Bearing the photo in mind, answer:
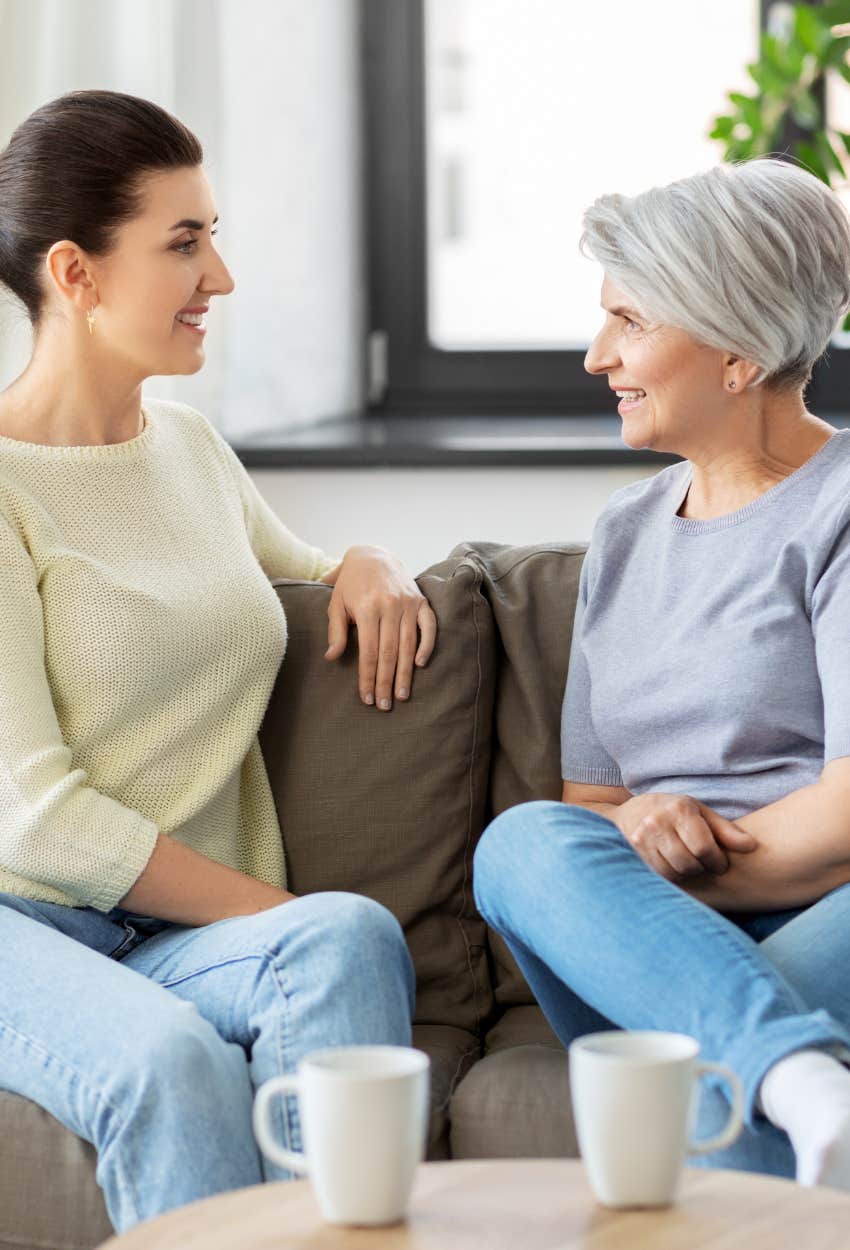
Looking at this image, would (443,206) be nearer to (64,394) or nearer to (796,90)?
(796,90)

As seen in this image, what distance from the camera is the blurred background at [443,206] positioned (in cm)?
283

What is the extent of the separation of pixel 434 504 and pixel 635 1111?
79.9 inches

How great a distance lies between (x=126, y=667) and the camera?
5.29 ft

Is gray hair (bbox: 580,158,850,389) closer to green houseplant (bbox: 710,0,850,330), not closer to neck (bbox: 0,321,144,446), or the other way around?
neck (bbox: 0,321,144,446)

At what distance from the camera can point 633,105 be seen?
327cm

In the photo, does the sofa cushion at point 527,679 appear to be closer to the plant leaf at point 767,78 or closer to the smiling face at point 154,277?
the smiling face at point 154,277

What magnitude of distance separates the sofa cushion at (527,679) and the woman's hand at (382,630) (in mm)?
102

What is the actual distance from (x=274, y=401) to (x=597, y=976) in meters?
1.90

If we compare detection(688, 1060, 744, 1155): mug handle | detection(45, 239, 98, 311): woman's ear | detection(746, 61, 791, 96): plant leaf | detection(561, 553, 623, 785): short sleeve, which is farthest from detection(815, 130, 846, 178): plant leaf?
detection(688, 1060, 744, 1155): mug handle

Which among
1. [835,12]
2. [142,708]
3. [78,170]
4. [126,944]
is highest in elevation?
[835,12]

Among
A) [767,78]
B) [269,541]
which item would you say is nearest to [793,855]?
[269,541]

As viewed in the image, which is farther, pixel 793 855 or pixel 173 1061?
pixel 793 855

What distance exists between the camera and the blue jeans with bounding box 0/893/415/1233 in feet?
4.23

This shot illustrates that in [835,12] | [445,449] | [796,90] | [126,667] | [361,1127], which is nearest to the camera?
[361,1127]
